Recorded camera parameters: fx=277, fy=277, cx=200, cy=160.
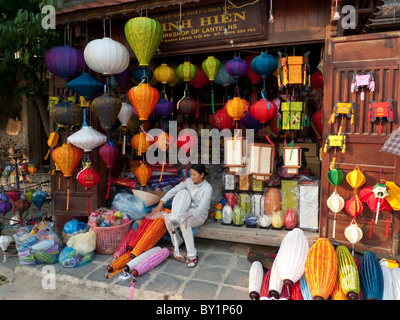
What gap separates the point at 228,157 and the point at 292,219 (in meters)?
1.30

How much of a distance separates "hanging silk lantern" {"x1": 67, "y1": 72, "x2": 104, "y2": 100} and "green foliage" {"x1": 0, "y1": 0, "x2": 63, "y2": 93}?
141 centimetres

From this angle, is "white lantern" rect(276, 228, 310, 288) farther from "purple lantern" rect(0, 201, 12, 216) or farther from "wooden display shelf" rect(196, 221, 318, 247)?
"purple lantern" rect(0, 201, 12, 216)

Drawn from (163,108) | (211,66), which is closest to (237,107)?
(211,66)

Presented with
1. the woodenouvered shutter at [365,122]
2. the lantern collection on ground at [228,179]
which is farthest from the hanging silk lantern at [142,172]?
the woodenouvered shutter at [365,122]

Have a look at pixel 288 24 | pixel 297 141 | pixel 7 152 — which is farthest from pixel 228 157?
pixel 7 152

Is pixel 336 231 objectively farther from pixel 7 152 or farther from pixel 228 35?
pixel 7 152

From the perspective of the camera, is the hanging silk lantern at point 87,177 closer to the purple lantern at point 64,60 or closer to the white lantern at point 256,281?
the purple lantern at point 64,60

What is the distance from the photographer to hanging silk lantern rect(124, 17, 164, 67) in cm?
365

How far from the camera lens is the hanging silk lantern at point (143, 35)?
12.0ft

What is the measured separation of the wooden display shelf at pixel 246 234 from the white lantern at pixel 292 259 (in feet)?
2.18

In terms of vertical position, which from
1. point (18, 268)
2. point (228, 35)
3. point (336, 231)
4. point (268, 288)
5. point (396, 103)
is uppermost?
point (228, 35)

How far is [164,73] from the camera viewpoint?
464 cm

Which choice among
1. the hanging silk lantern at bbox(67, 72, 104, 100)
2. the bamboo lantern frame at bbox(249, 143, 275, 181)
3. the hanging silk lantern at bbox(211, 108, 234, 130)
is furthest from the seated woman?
the hanging silk lantern at bbox(67, 72, 104, 100)

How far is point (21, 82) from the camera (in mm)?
8602
